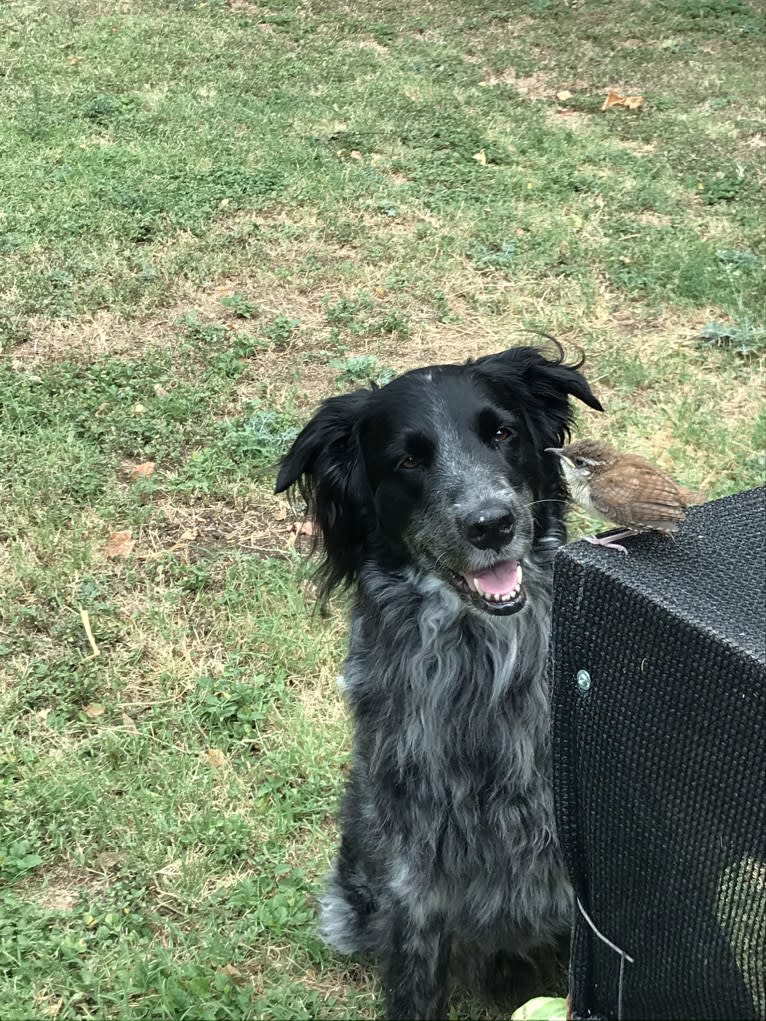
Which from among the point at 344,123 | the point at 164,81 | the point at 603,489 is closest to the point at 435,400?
the point at 603,489

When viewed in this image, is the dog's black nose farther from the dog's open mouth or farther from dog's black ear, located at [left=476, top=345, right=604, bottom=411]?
dog's black ear, located at [left=476, top=345, right=604, bottom=411]

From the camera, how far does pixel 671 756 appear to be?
137 centimetres

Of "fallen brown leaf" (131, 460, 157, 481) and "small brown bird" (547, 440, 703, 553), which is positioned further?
"fallen brown leaf" (131, 460, 157, 481)

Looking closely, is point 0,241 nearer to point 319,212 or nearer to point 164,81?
point 319,212

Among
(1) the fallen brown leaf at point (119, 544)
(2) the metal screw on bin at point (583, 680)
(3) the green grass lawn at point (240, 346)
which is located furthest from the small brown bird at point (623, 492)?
(1) the fallen brown leaf at point (119, 544)

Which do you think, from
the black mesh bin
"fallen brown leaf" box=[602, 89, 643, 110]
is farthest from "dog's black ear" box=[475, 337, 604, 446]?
Answer: "fallen brown leaf" box=[602, 89, 643, 110]

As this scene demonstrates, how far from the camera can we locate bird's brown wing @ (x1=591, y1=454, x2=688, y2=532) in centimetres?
153

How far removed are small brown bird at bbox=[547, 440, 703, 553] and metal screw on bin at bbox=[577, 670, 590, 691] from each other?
0.68 ft

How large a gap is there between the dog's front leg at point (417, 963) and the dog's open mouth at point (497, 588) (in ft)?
2.63

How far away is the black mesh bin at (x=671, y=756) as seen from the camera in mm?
1280

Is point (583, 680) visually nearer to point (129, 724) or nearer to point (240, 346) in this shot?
point (129, 724)

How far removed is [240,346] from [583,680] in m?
4.30

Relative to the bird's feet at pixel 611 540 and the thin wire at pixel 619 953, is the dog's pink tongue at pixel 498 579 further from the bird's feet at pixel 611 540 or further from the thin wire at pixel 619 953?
the thin wire at pixel 619 953

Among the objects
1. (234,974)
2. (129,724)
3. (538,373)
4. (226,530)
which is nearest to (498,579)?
(538,373)
